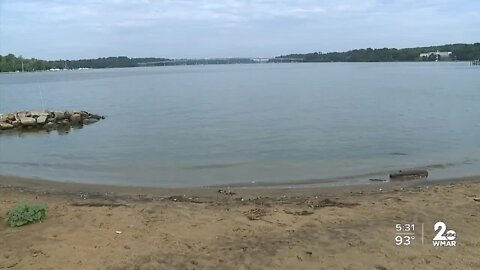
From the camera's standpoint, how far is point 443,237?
7379 mm

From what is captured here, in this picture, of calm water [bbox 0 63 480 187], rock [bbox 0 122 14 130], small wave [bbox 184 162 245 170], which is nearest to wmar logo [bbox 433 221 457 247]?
calm water [bbox 0 63 480 187]

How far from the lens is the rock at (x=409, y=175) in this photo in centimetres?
1377

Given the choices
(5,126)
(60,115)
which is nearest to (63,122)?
(60,115)

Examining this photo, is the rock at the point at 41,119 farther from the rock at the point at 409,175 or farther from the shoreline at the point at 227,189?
the rock at the point at 409,175

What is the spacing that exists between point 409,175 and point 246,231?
785cm

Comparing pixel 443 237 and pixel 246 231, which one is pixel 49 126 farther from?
pixel 443 237

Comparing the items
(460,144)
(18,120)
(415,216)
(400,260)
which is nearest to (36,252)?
(400,260)

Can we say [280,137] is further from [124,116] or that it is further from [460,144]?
[124,116]

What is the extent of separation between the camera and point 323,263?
21.1 feet

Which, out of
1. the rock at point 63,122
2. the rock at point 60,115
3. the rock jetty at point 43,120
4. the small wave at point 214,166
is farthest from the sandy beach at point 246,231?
the rock at point 60,115

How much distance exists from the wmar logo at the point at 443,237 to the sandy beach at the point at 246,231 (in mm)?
106

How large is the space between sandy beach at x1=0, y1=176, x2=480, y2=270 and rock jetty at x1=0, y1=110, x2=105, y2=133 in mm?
20543

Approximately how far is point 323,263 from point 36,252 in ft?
14.1

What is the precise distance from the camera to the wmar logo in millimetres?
7062
